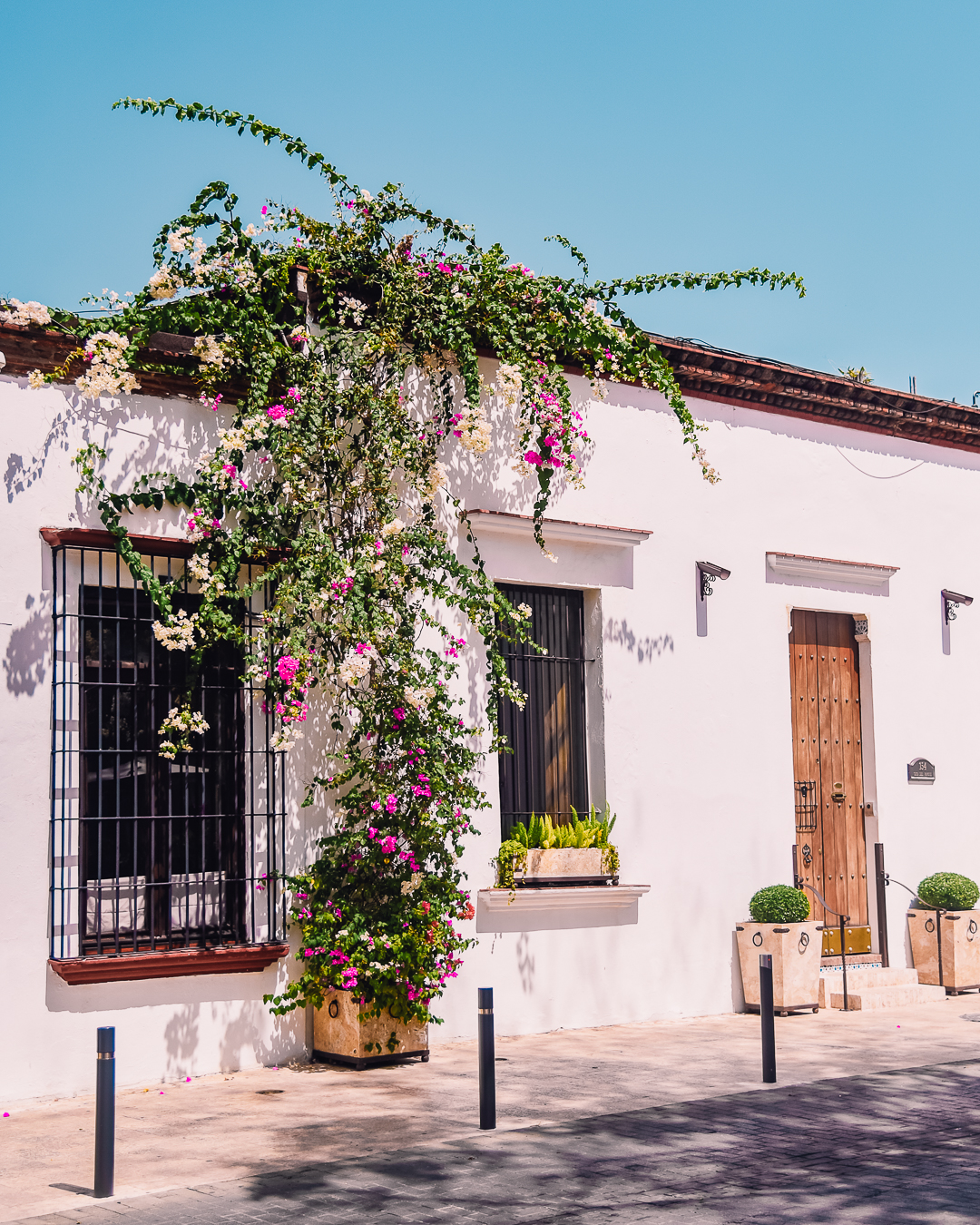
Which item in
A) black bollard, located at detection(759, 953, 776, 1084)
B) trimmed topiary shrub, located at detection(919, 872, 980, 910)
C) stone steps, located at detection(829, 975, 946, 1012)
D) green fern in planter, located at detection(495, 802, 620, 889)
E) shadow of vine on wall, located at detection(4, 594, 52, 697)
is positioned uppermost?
shadow of vine on wall, located at detection(4, 594, 52, 697)

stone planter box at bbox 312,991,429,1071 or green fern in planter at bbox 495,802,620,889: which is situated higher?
green fern in planter at bbox 495,802,620,889

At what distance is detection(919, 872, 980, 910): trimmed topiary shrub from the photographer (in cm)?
1273

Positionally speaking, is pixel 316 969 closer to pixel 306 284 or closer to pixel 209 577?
pixel 209 577

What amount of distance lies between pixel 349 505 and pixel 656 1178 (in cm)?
505

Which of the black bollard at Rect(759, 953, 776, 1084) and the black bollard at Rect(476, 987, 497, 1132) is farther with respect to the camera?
the black bollard at Rect(759, 953, 776, 1084)

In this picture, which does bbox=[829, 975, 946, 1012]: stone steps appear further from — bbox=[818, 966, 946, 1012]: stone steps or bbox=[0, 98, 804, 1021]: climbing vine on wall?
bbox=[0, 98, 804, 1021]: climbing vine on wall

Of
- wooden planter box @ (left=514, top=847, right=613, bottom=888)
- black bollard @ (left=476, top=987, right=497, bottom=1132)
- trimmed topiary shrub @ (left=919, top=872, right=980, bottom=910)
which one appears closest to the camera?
black bollard @ (left=476, top=987, right=497, bottom=1132)

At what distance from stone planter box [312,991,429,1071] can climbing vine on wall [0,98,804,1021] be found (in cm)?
17

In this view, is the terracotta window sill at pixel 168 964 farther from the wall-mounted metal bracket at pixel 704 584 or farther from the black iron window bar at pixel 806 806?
the black iron window bar at pixel 806 806

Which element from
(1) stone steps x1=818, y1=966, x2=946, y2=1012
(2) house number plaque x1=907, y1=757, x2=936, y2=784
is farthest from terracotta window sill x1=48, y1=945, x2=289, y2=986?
(2) house number plaque x1=907, y1=757, x2=936, y2=784

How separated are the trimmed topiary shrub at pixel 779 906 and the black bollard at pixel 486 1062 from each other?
4784mm

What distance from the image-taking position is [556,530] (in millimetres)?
10891

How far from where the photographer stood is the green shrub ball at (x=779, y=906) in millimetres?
11406

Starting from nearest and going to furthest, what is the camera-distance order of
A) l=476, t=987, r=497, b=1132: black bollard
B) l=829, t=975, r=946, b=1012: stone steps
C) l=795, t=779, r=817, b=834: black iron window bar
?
l=476, t=987, r=497, b=1132: black bollard, l=829, t=975, r=946, b=1012: stone steps, l=795, t=779, r=817, b=834: black iron window bar
